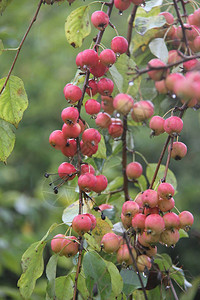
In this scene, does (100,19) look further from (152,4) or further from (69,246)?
(69,246)

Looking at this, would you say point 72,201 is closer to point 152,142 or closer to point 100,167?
point 100,167

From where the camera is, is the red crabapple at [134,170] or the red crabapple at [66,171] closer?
the red crabapple at [66,171]

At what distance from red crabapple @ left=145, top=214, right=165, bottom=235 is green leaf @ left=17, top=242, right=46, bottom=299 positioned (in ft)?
0.60

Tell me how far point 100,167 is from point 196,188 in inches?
95.0

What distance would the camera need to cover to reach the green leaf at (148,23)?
0.77 meters

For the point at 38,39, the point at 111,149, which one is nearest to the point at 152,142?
the point at 38,39

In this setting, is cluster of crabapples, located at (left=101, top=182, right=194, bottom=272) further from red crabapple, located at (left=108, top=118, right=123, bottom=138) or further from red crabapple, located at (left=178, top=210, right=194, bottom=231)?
red crabapple, located at (left=108, top=118, right=123, bottom=138)

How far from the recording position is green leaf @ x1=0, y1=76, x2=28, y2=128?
743 mm

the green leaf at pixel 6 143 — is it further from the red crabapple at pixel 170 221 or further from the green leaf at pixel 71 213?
the red crabapple at pixel 170 221

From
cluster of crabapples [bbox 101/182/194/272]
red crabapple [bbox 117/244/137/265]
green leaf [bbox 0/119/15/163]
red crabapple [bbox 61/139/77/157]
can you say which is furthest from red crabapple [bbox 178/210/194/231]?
green leaf [bbox 0/119/15/163]

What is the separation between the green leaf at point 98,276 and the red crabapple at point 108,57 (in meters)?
0.32

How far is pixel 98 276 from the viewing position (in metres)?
0.63

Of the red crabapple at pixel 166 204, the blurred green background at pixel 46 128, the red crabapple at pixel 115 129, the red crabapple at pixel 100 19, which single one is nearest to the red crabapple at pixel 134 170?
the red crabapple at pixel 115 129

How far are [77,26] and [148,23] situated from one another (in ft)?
0.47
